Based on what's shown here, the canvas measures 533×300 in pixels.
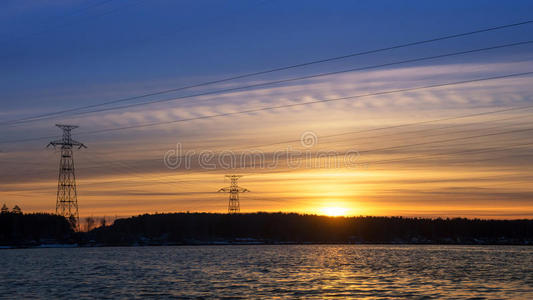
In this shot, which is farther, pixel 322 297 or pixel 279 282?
pixel 279 282

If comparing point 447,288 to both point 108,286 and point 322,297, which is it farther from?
point 108,286

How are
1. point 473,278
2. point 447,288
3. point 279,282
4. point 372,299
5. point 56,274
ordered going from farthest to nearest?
point 56,274, point 473,278, point 279,282, point 447,288, point 372,299

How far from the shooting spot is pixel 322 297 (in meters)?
52.8

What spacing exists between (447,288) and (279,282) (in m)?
16.9

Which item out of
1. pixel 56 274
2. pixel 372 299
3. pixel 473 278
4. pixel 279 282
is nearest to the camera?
pixel 372 299

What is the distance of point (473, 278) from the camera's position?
73500 mm

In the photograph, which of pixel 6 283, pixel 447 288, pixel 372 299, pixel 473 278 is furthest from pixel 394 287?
pixel 6 283

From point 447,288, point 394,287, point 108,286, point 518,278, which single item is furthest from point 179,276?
point 518,278

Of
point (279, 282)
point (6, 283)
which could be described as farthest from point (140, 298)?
point (6, 283)

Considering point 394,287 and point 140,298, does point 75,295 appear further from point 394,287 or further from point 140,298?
point 394,287

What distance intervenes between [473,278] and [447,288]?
13.8 m

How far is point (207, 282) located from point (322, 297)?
18269mm

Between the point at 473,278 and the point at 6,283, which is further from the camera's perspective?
the point at 473,278

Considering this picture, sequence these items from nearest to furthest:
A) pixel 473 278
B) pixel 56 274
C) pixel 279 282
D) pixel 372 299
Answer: pixel 372 299 < pixel 279 282 < pixel 473 278 < pixel 56 274
